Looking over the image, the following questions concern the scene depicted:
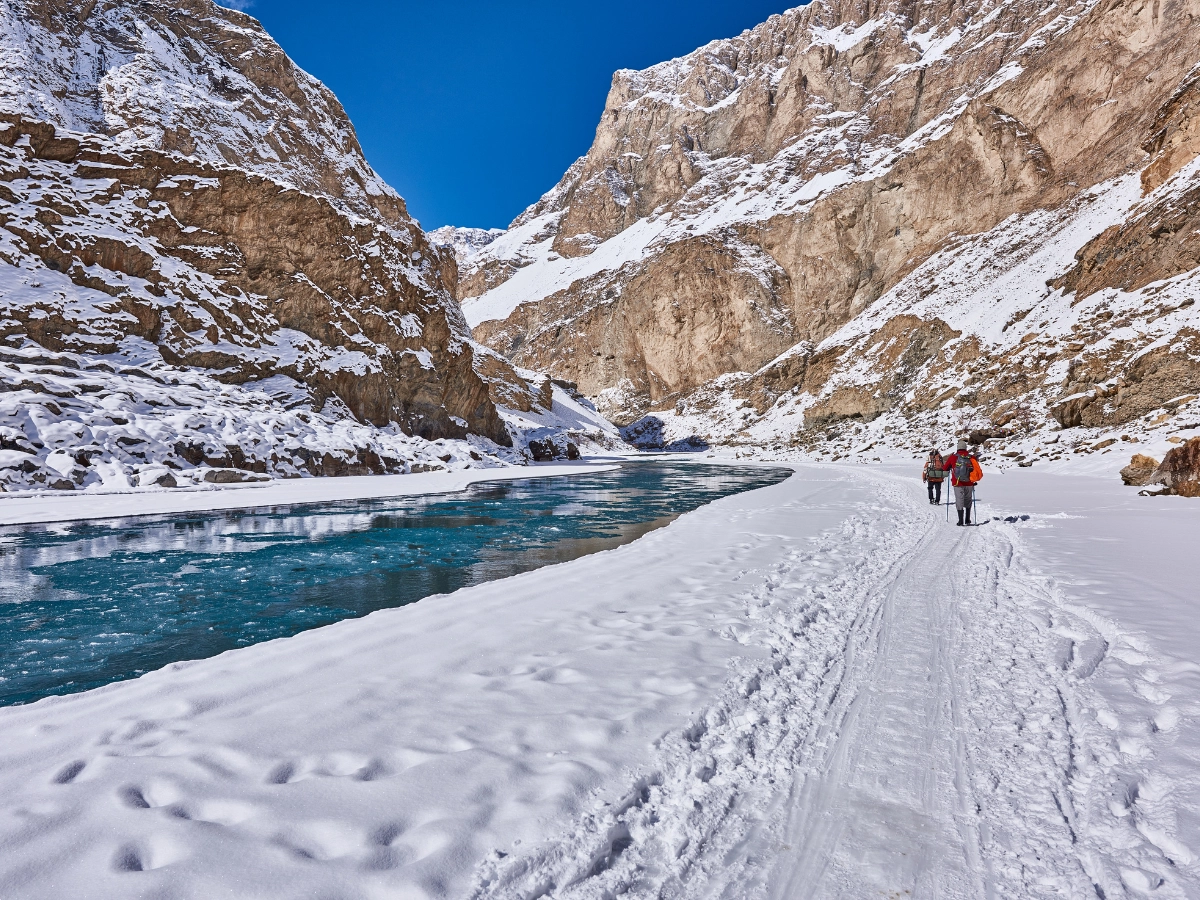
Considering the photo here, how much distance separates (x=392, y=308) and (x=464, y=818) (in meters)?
39.2

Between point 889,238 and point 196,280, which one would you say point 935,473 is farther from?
point 889,238

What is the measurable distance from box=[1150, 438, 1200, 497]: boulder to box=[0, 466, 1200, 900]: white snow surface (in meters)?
10.2

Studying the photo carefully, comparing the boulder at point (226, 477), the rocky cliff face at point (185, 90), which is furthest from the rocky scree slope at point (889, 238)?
the rocky cliff face at point (185, 90)

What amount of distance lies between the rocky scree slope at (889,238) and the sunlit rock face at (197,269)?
115ft

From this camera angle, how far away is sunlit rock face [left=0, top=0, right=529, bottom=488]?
72.8ft

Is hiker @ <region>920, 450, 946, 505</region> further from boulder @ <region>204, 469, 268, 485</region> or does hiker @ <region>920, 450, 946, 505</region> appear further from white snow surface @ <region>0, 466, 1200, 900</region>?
boulder @ <region>204, 469, 268, 485</region>

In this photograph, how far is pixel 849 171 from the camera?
→ 82000 mm

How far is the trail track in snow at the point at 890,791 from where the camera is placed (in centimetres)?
202

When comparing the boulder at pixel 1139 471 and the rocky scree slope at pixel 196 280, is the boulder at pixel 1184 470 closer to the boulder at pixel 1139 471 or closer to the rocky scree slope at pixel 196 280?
the boulder at pixel 1139 471

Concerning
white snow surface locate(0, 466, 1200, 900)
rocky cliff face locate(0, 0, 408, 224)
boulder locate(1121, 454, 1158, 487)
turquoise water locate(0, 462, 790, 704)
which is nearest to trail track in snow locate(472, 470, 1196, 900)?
white snow surface locate(0, 466, 1200, 900)

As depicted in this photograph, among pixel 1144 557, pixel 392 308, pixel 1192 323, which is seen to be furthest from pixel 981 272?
pixel 1144 557

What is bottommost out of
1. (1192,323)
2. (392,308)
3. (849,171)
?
(1192,323)

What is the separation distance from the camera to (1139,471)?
1534 cm

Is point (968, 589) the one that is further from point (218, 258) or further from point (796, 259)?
point (796, 259)
